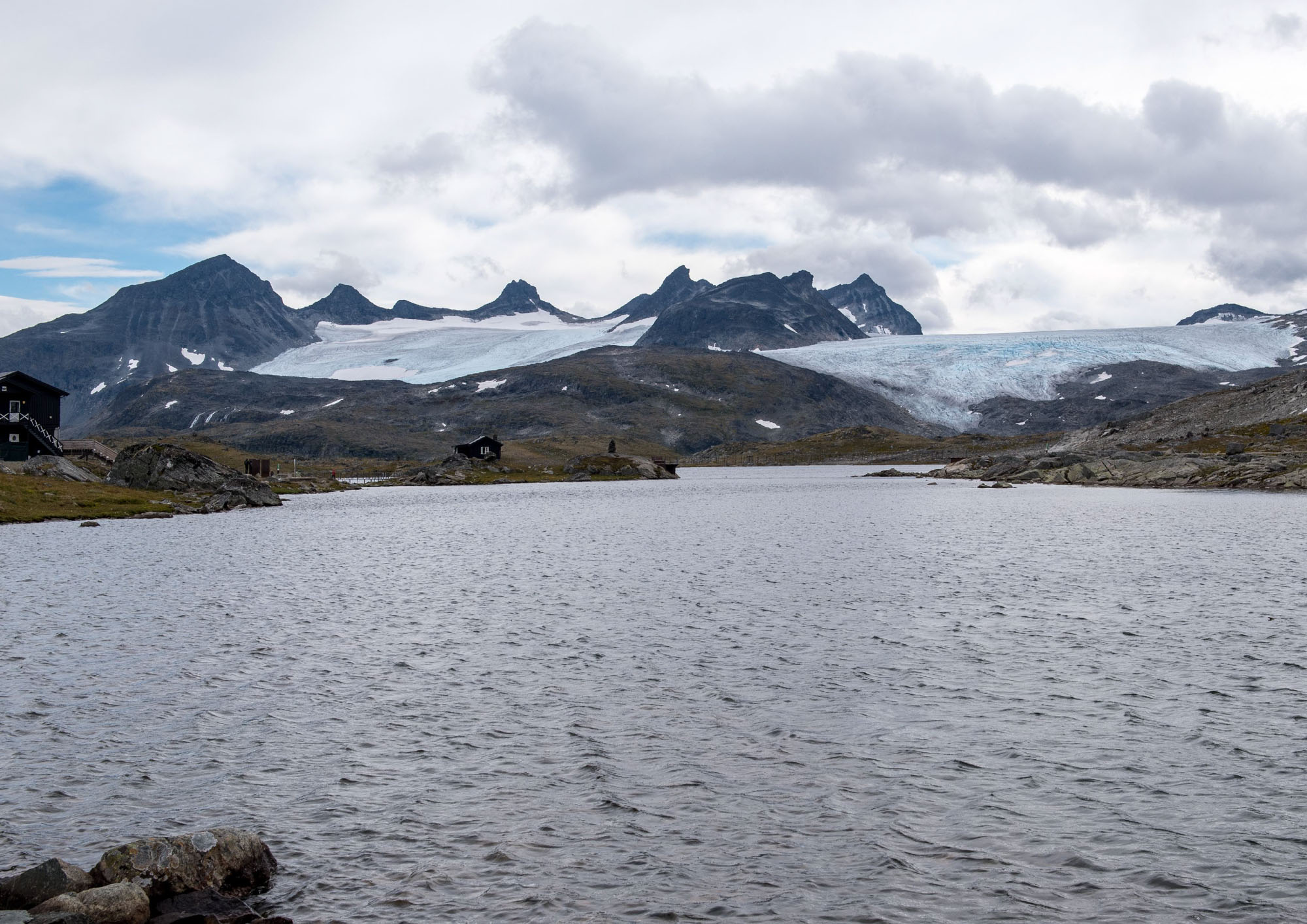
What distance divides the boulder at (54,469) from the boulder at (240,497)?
13.7 metres

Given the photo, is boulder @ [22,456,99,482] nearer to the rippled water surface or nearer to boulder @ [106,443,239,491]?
boulder @ [106,443,239,491]

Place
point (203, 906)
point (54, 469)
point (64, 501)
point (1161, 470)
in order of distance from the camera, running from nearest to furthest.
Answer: point (203, 906), point (64, 501), point (54, 469), point (1161, 470)

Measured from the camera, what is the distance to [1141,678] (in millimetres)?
27406

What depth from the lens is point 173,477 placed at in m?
119

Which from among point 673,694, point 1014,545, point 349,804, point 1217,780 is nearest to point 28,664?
point 349,804

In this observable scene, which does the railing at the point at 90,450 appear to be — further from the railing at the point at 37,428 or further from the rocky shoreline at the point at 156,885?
the rocky shoreline at the point at 156,885

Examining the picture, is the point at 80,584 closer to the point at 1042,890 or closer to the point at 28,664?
the point at 28,664

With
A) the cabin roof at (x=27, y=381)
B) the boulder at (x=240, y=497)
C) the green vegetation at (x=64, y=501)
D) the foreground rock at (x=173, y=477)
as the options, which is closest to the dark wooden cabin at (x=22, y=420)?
the cabin roof at (x=27, y=381)

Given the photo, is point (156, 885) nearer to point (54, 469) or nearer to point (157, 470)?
point (54, 469)

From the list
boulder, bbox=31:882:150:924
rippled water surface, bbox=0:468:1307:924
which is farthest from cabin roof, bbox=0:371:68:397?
boulder, bbox=31:882:150:924

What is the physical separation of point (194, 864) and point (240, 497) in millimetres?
106047

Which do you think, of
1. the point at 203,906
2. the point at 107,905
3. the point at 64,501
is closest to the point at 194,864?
the point at 203,906

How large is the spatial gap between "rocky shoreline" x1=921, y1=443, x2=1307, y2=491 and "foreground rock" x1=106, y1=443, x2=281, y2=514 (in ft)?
388

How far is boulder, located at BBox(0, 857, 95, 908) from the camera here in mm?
13047
